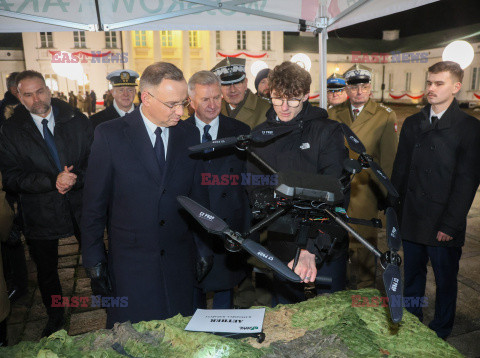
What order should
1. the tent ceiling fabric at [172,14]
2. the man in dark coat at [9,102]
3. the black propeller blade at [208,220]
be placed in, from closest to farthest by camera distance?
the black propeller blade at [208,220] < the tent ceiling fabric at [172,14] < the man in dark coat at [9,102]

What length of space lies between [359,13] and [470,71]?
41.4 meters

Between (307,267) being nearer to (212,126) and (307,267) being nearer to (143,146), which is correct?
(143,146)

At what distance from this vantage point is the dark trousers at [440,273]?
134 inches

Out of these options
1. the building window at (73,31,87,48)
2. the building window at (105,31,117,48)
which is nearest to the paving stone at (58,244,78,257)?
the building window at (105,31,117,48)

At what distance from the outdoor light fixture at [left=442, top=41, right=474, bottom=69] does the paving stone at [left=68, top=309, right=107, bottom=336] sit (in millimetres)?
13420

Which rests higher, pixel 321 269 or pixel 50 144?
pixel 50 144

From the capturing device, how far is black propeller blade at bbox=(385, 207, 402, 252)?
4.44 ft

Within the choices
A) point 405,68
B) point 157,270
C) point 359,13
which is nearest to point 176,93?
point 157,270

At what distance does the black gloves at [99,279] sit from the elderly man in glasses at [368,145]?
2.97m

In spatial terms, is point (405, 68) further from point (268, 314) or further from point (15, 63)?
point (268, 314)

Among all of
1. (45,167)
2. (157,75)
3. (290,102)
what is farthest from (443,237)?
(45,167)

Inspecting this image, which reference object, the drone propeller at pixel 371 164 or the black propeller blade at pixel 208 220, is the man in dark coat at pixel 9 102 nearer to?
the black propeller blade at pixel 208 220

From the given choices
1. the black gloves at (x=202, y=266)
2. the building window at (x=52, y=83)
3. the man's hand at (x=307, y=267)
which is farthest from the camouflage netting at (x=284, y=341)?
the building window at (x=52, y=83)

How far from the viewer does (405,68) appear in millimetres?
49031
